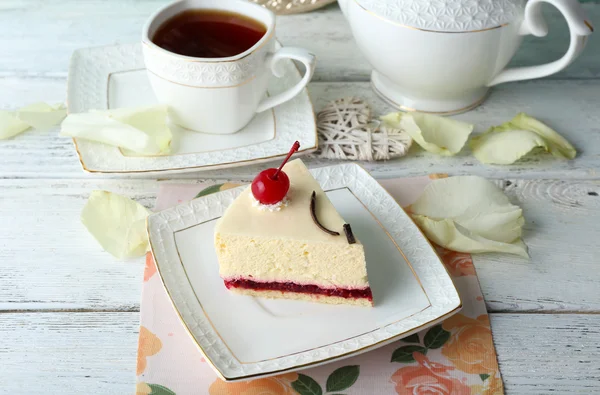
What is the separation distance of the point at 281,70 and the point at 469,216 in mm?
467

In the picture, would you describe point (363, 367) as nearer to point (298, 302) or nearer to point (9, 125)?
point (298, 302)

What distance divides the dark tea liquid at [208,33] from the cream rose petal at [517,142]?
0.49 m

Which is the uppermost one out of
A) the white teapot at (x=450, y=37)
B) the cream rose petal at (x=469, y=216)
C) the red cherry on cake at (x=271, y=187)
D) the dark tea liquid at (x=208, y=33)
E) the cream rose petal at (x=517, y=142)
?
the white teapot at (x=450, y=37)

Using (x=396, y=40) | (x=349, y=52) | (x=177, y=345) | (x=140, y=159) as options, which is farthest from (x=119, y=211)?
(x=349, y=52)

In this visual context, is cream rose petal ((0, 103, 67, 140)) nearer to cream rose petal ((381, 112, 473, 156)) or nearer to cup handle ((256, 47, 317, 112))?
cup handle ((256, 47, 317, 112))

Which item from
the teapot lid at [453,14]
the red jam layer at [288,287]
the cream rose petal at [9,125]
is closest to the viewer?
the red jam layer at [288,287]

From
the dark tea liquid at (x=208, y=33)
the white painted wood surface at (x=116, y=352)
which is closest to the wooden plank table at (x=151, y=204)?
the white painted wood surface at (x=116, y=352)

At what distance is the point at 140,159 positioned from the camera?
3.98 ft

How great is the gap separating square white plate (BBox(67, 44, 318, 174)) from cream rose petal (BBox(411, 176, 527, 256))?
0.25 meters

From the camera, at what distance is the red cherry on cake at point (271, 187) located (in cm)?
99

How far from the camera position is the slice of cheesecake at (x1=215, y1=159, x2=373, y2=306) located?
0.99m

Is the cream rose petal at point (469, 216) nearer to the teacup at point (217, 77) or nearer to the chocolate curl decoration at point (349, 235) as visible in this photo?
the chocolate curl decoration at point (349, 235)

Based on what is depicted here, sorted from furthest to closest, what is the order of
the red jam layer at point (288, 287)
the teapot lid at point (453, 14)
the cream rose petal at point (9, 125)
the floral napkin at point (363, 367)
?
the cream rose petal at point (9, 125) < the teapot lid at point (453, 14) < the red jam layer at point (288, 287) < the floral napkin at point (363, 367)

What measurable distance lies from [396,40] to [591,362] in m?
0.65
